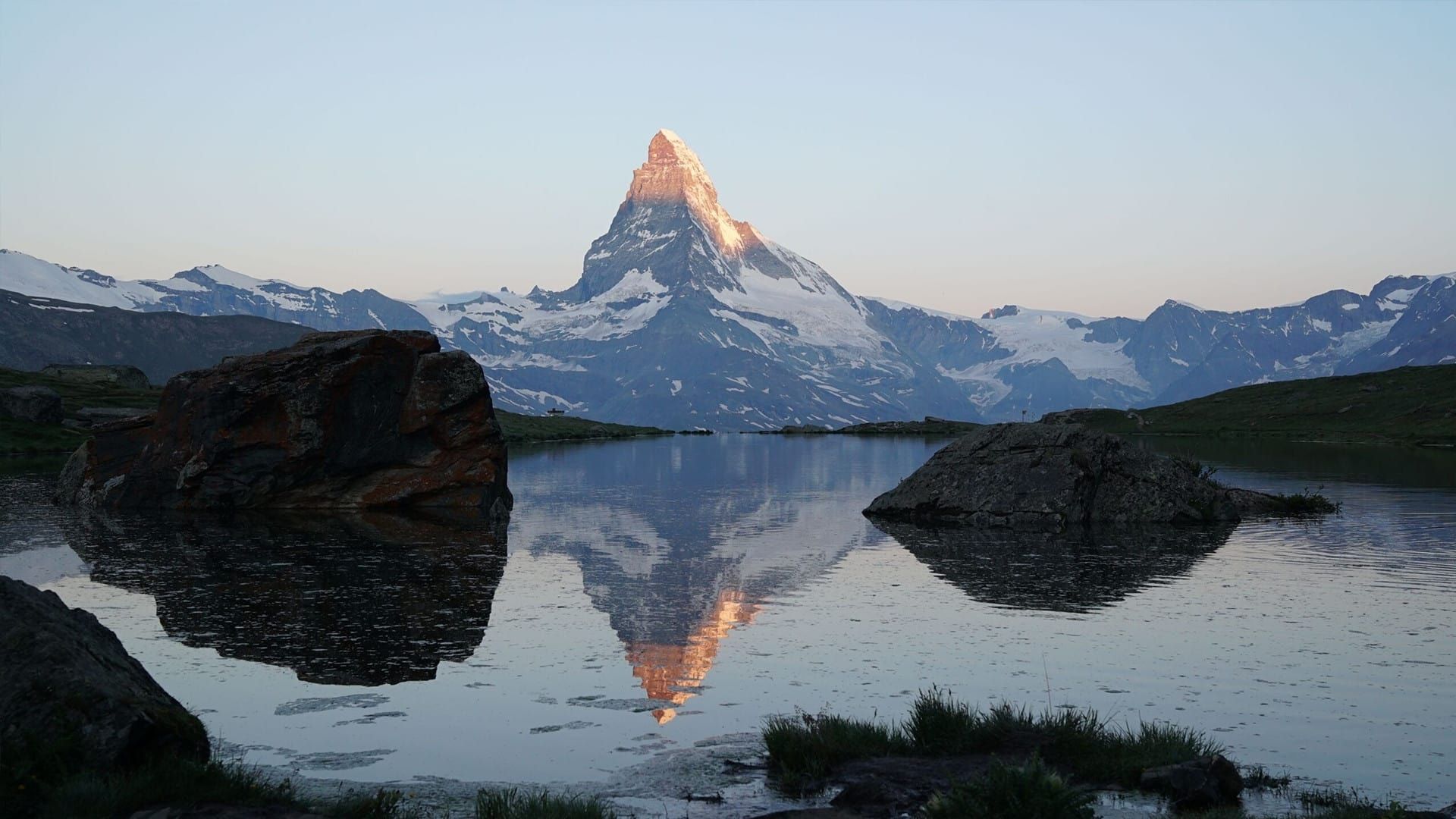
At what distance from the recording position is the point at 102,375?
17438 cm

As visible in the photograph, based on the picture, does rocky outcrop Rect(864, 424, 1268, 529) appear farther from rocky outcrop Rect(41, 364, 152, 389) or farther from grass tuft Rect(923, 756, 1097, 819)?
rocky outcrop Rect(41, 364, 152, 389)

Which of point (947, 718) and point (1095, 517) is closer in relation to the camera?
point (947, 718)

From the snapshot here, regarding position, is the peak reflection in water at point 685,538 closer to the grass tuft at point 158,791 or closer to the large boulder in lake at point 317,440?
the large boulder in lake at point 317,440

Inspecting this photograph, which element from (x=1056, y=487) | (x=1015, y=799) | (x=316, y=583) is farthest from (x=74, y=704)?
(x=1056, y=487)

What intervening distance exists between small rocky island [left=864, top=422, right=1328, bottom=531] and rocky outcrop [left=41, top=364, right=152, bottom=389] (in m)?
143

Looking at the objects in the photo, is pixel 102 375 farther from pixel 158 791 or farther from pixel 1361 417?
pixel 158 791

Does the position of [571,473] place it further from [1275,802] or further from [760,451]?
[1275,802]

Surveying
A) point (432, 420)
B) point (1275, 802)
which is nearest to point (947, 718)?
point (1275, 802)

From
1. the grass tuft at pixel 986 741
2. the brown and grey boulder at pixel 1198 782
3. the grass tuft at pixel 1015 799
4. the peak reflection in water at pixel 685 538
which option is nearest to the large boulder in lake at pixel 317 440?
the peak reflection in water at pixel 685 538

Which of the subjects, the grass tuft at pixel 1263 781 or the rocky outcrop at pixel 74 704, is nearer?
Answer: the rocky outcrop at pixel 74 704

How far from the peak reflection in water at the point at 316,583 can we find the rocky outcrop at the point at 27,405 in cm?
6786

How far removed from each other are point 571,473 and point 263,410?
1530 inches

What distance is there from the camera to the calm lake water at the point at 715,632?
18.4 m

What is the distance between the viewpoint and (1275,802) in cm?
1520
